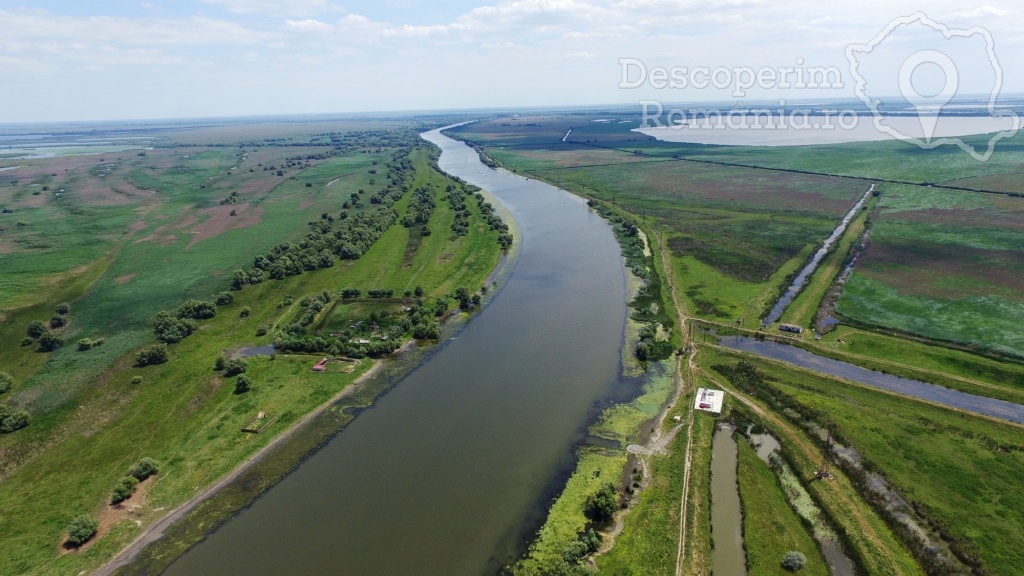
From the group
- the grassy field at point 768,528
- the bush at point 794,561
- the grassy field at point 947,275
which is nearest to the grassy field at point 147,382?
the grassy field at point 768,528

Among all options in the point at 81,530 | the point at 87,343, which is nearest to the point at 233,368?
the point at 81,530

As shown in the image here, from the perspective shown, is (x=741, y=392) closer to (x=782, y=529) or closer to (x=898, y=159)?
(x=782, y=529)

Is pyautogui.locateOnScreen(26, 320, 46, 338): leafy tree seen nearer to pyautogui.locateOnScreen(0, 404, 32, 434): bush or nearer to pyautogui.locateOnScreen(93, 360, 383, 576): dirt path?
pyautogui.locateOnScreen(0, 404, 32, 434): bush

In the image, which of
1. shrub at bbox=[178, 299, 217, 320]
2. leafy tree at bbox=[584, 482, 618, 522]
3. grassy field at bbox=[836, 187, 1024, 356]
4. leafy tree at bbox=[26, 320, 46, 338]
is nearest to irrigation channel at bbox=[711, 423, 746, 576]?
leafy tree at bbox=[584, 482, 618, 522]

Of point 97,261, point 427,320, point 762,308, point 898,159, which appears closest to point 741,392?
point 762,308

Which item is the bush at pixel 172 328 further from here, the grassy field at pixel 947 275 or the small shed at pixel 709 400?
the grassy field at pixel 947 275

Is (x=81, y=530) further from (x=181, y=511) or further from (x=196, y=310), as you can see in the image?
(x=196, y=310)
